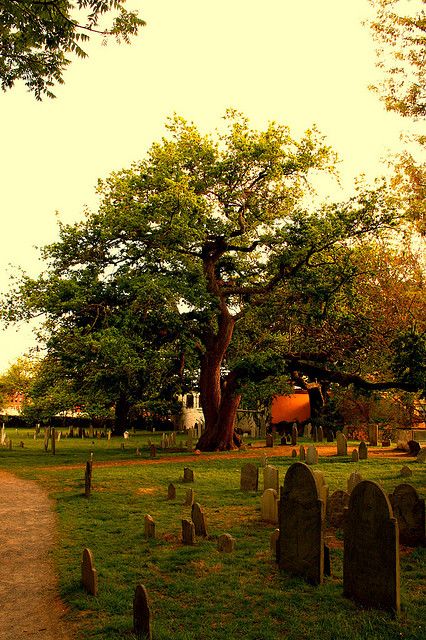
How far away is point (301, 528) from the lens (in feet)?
23.2

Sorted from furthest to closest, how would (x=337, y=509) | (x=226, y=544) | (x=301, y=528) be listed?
(x=337, y=509)
(x=226, y=544)
(x=301, y=528)

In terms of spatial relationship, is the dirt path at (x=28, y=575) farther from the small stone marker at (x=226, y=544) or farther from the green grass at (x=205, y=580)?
the small stone marker at (x=226, y=544)

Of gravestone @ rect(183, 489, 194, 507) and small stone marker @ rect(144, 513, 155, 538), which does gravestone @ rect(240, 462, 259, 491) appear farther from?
small stone marker @ rect(144, 513, 155, 538)

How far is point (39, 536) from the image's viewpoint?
9.73m

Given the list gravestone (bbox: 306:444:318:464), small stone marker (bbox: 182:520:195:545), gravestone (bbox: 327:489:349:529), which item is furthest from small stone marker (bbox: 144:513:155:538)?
gravestone (bbox: 306:444:318:464)

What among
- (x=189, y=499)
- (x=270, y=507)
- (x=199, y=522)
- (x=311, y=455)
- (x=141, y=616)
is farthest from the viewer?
(x=311, y=455)

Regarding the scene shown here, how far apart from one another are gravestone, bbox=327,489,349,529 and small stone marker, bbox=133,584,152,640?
16.1ft

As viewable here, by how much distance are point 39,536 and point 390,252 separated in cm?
2394

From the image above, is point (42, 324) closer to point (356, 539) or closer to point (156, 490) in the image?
point (156, 490)

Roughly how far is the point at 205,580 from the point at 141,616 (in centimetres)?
171

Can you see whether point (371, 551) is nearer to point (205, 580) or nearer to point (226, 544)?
point (205, 580)

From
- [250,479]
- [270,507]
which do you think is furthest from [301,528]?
[250,479]

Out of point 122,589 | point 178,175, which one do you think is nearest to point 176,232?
point 178,175

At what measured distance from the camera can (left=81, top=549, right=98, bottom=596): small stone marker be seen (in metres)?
6.60
